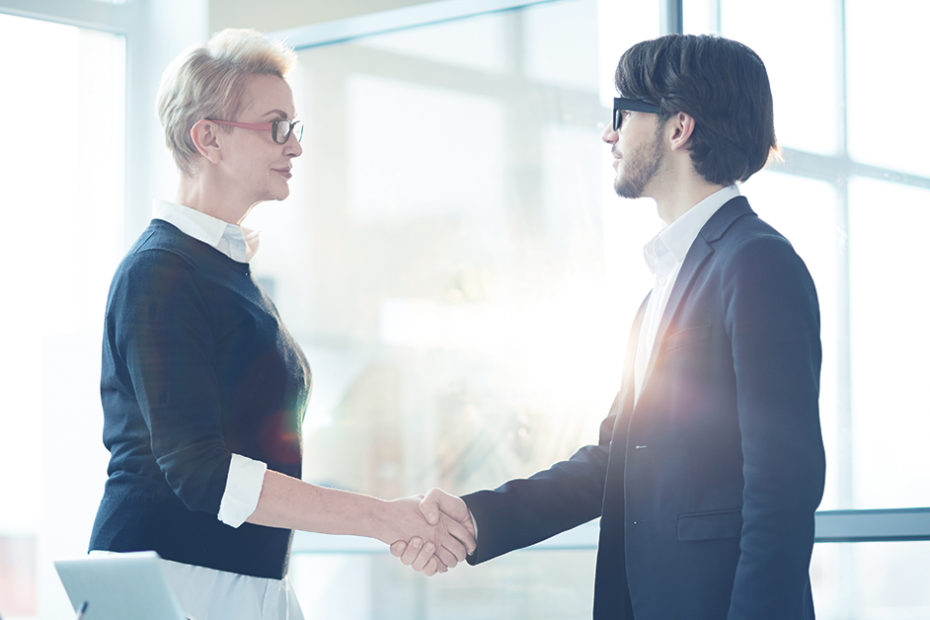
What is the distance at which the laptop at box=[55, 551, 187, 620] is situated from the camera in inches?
43.2

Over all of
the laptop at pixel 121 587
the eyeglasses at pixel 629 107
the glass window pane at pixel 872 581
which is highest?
the eyeglasses at pixel 629 107

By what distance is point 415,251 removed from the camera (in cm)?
287

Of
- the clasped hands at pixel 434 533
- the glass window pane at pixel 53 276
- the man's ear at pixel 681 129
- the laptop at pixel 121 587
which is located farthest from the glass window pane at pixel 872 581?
the glass window pane at pixel 53 276

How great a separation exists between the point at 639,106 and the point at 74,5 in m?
2.19

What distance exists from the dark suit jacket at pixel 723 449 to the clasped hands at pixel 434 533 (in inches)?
18.1

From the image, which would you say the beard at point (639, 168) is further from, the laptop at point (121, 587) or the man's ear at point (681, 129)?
the laptop at point (121, 587)

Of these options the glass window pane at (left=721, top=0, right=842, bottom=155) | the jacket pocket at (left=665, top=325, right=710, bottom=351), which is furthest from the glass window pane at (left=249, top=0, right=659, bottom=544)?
the jacket pocket at (left=665, top=325, right=710, bottom=351)

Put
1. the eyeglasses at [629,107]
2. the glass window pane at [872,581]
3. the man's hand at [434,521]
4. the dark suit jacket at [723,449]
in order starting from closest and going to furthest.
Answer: the dark suit jacket at [723,449] < the eyeglasses at [629,107] < the man's hand at [434,521] < the glass window pane at [872,581]

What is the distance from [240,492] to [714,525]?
32.6 inches

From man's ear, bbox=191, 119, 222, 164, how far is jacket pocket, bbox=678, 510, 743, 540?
46.1 inches

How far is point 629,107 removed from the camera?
5.93 feet

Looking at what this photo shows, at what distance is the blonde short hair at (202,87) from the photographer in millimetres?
1704

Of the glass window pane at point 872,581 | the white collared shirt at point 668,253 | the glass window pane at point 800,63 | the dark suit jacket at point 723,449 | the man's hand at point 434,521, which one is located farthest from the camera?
the glass window pane at point 800,63

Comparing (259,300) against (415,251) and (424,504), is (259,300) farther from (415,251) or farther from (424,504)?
(415,251)
